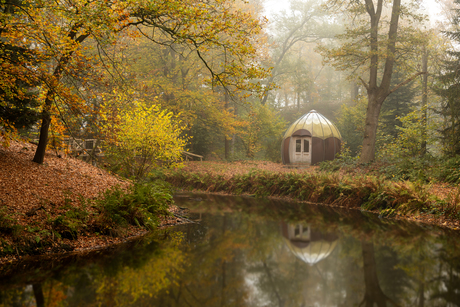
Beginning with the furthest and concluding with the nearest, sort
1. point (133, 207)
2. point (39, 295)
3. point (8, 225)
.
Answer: point (133, 207)
point (8, 225)
point (39, 295)

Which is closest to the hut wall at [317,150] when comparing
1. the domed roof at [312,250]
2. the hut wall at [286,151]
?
the hut wall at [286,151]

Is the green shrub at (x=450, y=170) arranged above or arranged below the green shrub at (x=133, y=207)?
above

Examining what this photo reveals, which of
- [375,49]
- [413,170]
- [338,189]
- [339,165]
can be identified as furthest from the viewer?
[339,165]

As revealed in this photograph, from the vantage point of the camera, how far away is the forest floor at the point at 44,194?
5.43 metres

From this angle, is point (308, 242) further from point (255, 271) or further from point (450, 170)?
point (450, 170)

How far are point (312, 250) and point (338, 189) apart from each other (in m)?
6.41

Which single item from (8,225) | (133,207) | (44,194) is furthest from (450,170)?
(8,225)

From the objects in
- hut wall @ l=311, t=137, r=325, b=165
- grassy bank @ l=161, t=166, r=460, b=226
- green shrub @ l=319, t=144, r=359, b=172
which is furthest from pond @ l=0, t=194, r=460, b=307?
hut wall @ l=311, t=137, r=325, b=165

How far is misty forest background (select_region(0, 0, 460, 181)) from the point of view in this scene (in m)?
6.36

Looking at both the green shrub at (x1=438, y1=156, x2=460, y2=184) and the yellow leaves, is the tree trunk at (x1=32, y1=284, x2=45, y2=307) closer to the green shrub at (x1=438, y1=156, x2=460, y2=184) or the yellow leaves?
the yellow leaves

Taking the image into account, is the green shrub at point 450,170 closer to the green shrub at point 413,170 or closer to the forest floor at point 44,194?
the green shrub at point 413,170

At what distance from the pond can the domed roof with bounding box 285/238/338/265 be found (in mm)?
18

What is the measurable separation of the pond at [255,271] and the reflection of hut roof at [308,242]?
0.02m

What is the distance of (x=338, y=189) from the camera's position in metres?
11.8
